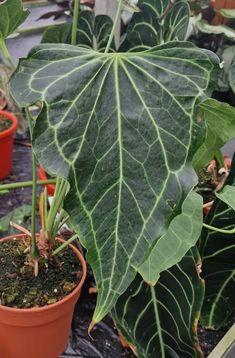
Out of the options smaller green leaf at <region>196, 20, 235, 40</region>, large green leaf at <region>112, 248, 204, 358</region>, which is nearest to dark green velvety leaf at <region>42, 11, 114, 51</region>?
smaller green leaf at <region>196, 20, 235, 40</region>

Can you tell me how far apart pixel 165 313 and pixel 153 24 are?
0.67m

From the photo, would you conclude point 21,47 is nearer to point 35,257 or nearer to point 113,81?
point 35,257

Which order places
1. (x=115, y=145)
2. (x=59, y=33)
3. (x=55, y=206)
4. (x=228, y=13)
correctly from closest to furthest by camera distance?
(x=115, y=145), (x=55, y=206), (x=59, y=33), (x=228, y=13)

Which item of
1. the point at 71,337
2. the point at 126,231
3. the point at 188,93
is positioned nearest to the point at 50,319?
the point at 71,337

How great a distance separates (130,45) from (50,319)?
68cm

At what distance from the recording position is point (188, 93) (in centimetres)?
61

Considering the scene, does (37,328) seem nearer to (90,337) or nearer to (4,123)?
(90,337)

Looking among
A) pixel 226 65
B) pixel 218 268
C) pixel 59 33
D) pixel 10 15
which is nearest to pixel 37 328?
pixel 218 268

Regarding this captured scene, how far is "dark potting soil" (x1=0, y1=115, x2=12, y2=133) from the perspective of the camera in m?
1.56

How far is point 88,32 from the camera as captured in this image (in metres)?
1.24

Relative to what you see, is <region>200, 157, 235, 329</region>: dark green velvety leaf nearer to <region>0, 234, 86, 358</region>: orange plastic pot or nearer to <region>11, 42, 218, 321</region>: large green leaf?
<region>0, 234, 86, 358</region>: orange plastic pot

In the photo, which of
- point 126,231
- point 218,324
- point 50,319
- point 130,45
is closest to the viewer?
point 126,231

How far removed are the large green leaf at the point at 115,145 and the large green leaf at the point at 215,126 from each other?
16cm

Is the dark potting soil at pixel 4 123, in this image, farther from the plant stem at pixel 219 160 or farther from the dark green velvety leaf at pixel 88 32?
the plant stem at pixel 219 160
